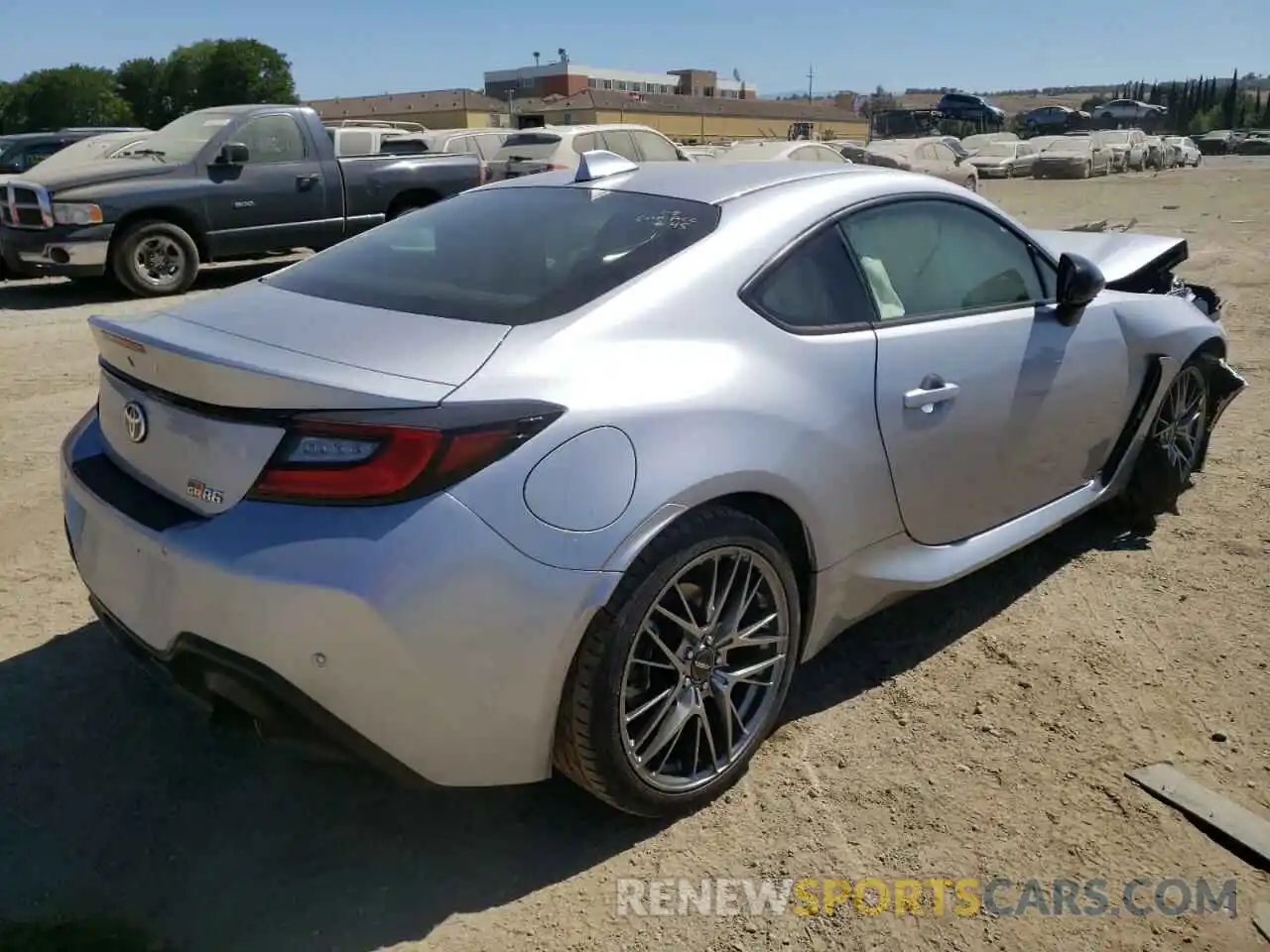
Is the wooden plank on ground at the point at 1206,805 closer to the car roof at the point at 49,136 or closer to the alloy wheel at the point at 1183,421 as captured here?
the alloy wheel at the point at 1183,421

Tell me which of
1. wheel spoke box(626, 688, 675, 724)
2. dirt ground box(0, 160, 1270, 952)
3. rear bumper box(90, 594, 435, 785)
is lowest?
dirt ground box(0, 160, 1270, 952)

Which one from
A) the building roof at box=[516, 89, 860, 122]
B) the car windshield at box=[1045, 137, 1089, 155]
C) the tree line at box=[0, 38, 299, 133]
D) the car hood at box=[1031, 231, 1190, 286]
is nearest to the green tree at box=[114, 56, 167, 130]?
the tree line at box=[0, 38, 299, 133]

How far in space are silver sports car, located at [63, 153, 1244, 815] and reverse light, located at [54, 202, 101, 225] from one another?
25.3 feet

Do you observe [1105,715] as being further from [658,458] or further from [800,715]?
[658,458]

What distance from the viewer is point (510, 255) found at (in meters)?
2.91

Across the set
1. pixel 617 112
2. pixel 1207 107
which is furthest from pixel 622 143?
pixel 1207 107

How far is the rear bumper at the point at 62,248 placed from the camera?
9.64 metres

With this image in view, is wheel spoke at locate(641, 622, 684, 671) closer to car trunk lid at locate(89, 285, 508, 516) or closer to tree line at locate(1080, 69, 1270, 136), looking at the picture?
car trunk lid at locate(89, 285, 508, 516)

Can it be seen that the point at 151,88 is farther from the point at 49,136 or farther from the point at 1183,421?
the point at 1183,421

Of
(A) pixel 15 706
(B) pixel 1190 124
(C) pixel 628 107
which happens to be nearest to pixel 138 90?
(C) pixel 628 107

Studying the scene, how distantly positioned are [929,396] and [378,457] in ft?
5.49

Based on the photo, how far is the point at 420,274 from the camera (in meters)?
2.89

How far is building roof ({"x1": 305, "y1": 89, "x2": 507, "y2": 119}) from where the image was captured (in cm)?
7700

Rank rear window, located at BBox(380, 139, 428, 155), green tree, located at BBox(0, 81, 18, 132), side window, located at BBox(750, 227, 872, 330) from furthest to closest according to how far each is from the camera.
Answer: green tree, located at BBox(0, 81, 18, 132)
rear window, located at BBox(380, 139, 428, 155)
side window, located at BBox(750, 227, 872, 330)
